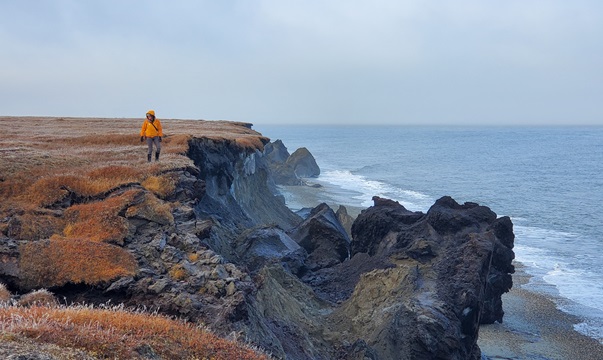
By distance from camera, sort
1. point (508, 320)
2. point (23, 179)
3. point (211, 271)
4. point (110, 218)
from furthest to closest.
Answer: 1. point (508, 320)
2. point (23, 179)
3. point (110, 218)
4. point (211, 271)

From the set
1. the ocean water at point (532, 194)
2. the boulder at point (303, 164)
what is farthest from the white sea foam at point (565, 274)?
the boulder at point (303, 164)

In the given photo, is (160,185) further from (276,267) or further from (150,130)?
(276,267)

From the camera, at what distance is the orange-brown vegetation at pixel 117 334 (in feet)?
27.8

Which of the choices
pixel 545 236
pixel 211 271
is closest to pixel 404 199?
pixel 545 236

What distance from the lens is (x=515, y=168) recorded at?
114 m

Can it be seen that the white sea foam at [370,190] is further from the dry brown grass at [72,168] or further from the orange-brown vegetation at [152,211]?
the orange-brown vegetation at [152,211]

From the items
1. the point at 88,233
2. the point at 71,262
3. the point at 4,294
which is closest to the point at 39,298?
the point at 4,294

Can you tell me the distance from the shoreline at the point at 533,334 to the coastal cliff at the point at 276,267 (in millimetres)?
1619

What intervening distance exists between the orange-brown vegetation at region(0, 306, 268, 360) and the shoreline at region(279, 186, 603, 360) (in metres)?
18.3

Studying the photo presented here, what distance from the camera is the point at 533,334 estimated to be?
97.9ft

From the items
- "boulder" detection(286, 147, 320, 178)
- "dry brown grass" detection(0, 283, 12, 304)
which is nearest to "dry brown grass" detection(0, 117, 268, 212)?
"dry brown grass" detection(0, 283, 12, 304)

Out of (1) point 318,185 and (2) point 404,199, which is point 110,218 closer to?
(2) point 404,199

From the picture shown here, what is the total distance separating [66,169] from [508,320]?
24453mm

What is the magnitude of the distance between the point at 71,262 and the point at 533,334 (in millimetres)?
24626
